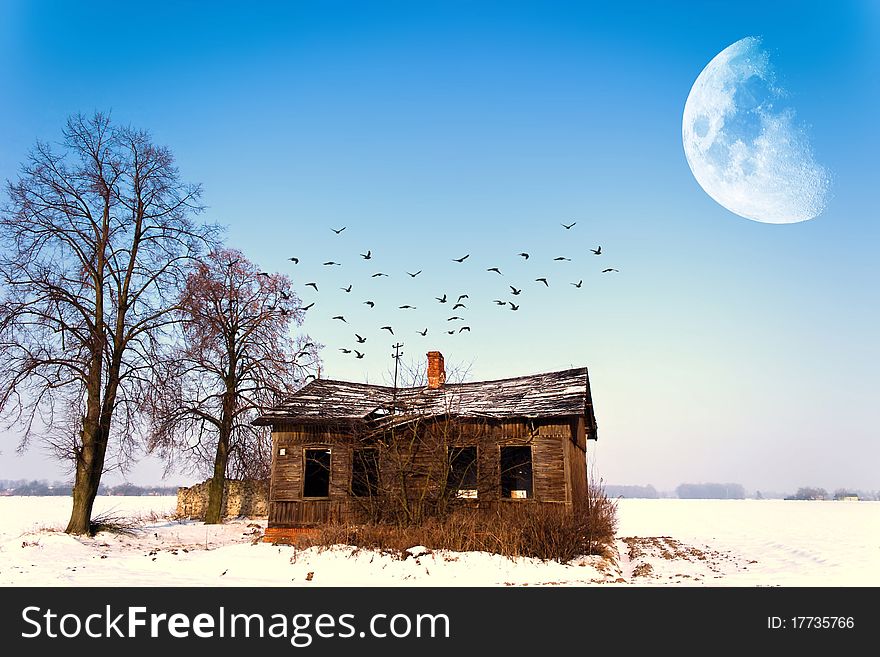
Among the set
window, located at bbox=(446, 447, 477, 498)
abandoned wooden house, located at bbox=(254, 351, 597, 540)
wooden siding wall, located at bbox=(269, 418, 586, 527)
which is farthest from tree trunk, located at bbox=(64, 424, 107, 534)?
window, located at bbox=(446, 447, 477, 498)

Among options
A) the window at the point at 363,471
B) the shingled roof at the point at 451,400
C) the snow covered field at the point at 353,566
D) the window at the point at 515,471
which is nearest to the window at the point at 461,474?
the window at the point at 515,471

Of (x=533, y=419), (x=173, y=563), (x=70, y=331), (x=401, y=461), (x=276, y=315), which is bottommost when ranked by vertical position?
(x=173, y=563)

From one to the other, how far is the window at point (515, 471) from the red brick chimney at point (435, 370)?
11.5 feet

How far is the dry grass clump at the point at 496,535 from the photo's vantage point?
16406 millimetres

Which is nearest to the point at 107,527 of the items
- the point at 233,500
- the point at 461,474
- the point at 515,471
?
the point at 233,500

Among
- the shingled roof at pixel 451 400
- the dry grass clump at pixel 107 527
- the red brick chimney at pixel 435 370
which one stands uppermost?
the red brick chimney at pixel 435 370

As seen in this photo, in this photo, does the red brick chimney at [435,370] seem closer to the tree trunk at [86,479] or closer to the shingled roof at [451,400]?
the shingled roof at [451,400]

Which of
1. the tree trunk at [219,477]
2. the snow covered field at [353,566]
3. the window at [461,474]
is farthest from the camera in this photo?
the tree trunk at [219,477]

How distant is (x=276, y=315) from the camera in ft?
94.7

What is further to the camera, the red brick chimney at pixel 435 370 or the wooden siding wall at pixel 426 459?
the red brick chimney at pixel 435 370
